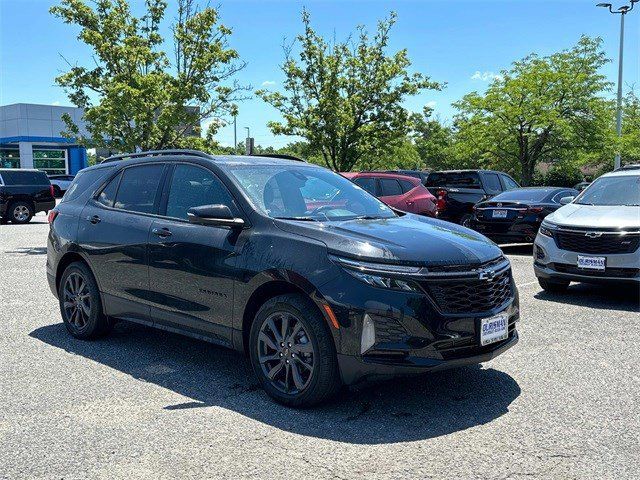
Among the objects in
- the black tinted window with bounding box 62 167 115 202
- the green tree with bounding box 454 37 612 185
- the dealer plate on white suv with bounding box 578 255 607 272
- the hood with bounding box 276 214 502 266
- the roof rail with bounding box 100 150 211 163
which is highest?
the green tree with bounding box 454 37 612 185

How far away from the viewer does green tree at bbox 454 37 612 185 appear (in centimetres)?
3019

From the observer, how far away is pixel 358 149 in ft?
84.0

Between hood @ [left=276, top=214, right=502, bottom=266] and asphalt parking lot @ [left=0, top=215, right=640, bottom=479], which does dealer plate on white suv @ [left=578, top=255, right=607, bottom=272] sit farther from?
hood @ [left=276, top=214, right=502, bottom=266]

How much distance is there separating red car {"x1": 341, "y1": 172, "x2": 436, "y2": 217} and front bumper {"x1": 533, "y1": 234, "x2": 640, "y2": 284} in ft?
19.5

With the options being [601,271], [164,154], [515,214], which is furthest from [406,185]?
[164,154]

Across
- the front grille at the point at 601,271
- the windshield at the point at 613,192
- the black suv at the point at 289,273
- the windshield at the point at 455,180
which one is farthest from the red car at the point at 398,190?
the black suv at the point at 289,273

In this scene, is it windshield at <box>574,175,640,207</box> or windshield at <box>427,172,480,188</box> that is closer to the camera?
windshield at <box>574,175,640,207</box>

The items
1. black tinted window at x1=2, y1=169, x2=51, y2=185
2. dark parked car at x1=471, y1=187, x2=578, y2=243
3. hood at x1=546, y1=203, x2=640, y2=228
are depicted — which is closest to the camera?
hood at x1=546, y1=203, x2=640, y2=228

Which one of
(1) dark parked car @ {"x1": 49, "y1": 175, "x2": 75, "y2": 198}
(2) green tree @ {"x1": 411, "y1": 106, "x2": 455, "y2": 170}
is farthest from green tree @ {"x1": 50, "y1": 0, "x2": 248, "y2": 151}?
(2) green tree @ {"x1": 411, "y1": 106, "x2": 455, "y2": 170}

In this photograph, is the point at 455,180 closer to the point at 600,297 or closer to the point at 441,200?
the point at 441,200

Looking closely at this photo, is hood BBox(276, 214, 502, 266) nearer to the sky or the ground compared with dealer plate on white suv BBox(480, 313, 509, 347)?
nearer to the sky

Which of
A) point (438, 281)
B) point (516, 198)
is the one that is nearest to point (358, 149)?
point (516, 198)

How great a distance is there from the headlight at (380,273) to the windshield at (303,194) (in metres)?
0.82

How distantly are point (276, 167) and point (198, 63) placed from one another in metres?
11.5
